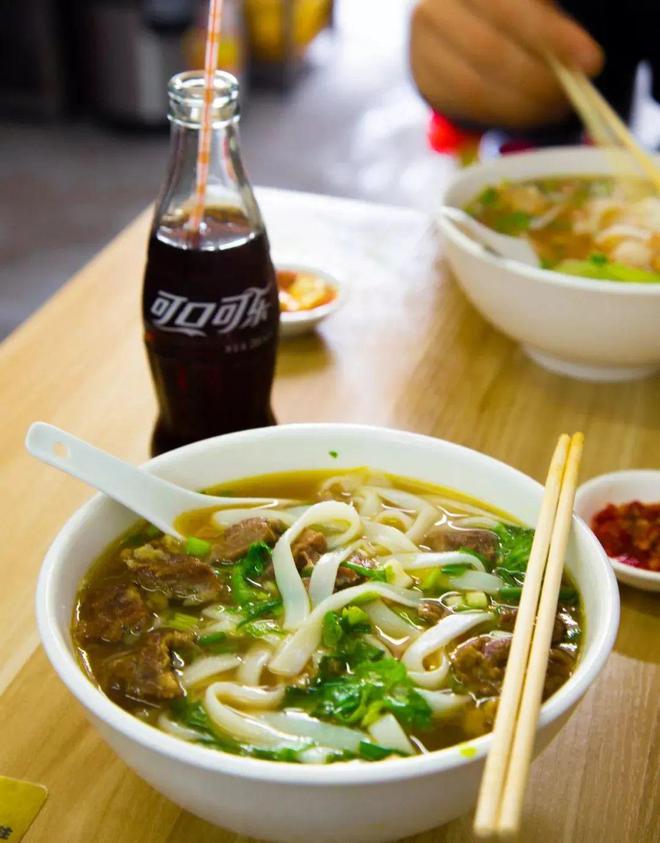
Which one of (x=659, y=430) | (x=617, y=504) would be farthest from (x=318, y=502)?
(x=659, y=430)

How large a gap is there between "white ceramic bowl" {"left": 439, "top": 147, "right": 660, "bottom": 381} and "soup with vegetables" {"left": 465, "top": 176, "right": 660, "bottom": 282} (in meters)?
0.15

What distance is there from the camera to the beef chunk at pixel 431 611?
3.31 ft

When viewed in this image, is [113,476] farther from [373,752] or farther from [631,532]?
[631,532]

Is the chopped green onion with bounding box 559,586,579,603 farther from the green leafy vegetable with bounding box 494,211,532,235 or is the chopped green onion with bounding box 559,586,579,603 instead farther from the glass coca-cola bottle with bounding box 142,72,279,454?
the green leafy vegetable with bounding box 494,211,532,235

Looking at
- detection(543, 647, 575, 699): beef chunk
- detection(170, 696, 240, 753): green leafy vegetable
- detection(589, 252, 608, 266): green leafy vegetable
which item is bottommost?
detection(589, 252, 608, 266): green leafy vegetable

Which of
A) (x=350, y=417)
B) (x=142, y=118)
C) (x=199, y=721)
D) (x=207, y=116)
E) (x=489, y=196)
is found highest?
(x=207, y=116)

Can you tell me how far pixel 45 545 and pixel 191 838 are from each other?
47 centimetres

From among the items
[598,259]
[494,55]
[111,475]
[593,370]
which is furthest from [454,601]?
[494,55]

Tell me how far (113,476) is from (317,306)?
0.78m

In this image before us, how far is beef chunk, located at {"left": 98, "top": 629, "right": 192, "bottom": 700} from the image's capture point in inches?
35.8

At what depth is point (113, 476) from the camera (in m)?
1.06

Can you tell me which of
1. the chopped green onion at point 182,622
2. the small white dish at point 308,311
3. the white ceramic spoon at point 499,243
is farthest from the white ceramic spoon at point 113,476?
the white ceramic spoon at point 499,243

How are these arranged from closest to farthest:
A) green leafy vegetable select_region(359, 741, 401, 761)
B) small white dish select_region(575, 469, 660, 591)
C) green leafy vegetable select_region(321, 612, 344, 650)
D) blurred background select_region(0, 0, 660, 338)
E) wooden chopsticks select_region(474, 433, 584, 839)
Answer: wooden chopsticks select_region(474, 433, 584, 839)
green leafy vegetable select_region(359, 741, 401, 761)
green leafy vegetable select_region(321, 612, 344, 650)
small white dish select_region(575, 469, 660, 591)
blurred background select_region(0, 0, 660, 338)

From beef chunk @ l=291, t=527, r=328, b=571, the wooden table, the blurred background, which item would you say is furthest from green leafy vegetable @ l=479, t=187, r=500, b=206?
the blurred background
